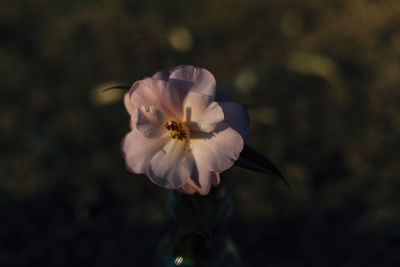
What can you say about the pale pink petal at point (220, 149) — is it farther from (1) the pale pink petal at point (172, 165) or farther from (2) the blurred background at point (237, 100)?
(2) the blurred background at point (237, 100)

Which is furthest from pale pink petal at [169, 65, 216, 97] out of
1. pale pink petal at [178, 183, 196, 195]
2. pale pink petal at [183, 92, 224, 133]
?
pale pink petal at [178, 183, 196, 195]

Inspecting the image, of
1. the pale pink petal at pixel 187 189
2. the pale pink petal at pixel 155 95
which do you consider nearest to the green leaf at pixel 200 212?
the pale pink petal at pixel 187 189

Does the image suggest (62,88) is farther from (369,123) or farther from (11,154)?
(369,123)

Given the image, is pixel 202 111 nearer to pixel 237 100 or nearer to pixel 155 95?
pixel 155 95

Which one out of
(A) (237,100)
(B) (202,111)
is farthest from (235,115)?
(A) (237,100)

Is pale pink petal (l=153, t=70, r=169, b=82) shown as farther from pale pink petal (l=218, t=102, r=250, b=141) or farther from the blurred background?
the blurred background

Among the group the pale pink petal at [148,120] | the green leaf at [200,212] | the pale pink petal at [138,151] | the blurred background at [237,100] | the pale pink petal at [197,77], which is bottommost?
the blurred background at [237,100]

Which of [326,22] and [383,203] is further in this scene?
[326,22]

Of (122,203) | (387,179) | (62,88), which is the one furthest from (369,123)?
(62,88)
